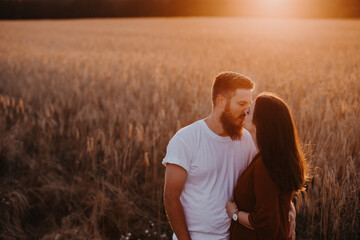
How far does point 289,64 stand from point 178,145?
5.20 m

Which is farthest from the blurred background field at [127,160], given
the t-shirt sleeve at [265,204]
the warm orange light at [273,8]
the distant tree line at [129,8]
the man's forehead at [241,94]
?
the distant tree line at [129,8]

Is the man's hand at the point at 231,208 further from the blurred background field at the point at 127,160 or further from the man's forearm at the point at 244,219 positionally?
the blurred background field at the point at 127,160

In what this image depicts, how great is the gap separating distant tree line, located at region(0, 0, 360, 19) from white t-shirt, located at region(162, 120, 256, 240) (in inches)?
1725

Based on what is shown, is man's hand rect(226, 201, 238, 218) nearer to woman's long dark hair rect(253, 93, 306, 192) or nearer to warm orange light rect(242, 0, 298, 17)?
woman's long dark hair rect(253, 93, 306, 192)

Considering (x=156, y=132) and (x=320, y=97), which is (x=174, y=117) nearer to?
(x=156, y=132)

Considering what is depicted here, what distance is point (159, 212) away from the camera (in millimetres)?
2596

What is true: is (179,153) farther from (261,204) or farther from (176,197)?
(261,204)

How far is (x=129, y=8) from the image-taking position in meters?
45.0

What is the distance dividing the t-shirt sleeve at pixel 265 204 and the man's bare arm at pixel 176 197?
339mm

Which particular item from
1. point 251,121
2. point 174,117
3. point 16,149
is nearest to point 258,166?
point 251,121

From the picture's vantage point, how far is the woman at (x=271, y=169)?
142 centimetres

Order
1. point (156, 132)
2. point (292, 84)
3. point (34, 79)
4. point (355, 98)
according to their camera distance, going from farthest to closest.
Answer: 1. point (34, 79)
2. point (292, 84)
3. point (355, 98)
4. point (156, 132)

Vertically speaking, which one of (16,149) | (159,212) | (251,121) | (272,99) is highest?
(272,99)

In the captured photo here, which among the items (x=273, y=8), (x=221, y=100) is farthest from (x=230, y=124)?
(x=273, y=8)
